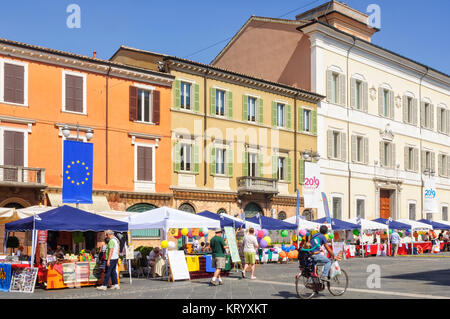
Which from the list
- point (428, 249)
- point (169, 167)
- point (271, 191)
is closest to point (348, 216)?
point (428, 249)

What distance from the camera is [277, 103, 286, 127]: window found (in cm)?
3547

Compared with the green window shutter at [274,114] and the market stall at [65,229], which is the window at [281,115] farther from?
the market stall at [65,229]

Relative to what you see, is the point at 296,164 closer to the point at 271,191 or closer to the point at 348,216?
the point at 271,191

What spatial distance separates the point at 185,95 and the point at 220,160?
4.06m

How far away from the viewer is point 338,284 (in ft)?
45.4

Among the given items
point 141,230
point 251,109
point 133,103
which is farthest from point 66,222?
point 251,109

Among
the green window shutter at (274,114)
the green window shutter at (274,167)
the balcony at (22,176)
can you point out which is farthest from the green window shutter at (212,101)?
the balcony at (22,176)

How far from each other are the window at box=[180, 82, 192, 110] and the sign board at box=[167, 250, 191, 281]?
506 inches

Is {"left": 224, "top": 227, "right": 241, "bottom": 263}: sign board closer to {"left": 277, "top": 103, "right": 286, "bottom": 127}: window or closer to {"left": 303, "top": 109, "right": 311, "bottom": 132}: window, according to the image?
{"left": 277, "top": 103, "right": 286, "bottom": 127}: window

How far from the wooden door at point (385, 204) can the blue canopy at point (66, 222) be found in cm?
2865

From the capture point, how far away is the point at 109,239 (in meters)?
16.3

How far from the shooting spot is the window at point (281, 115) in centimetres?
3547

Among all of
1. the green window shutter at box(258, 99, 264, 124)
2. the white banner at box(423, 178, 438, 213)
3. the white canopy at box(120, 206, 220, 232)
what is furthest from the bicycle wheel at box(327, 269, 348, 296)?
the white banner at box(423, 178, 438, 213)

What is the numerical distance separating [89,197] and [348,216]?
22.5m
